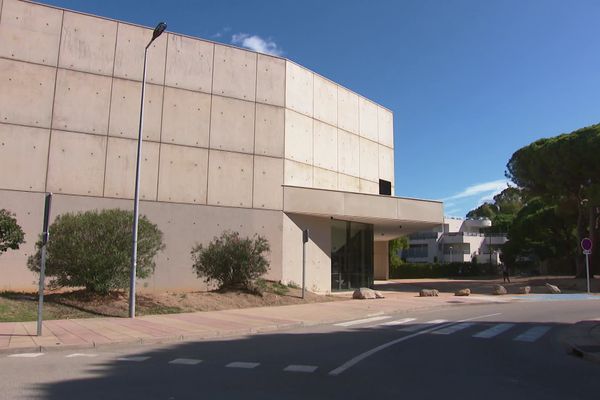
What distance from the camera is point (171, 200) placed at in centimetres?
2483

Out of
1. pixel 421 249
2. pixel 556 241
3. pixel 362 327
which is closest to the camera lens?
pixel 362 327

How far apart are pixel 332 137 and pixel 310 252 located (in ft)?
23.4

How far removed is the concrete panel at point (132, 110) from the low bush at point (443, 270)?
50.5m

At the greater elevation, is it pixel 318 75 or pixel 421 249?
pixel 318 75

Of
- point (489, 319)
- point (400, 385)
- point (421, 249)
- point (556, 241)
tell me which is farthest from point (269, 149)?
point (421, 249)

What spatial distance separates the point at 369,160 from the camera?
3362 cm

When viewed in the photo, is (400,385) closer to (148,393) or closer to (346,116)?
(148,393)

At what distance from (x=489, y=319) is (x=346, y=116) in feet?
56.2

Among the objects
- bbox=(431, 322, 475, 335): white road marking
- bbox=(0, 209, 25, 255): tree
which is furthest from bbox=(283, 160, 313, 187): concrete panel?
bbox=(0, 209, 25, 255): tree

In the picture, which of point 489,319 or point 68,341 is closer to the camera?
point 68,341

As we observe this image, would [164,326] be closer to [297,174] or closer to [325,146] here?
[297,174]

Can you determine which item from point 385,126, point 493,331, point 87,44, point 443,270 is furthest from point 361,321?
point 443,270

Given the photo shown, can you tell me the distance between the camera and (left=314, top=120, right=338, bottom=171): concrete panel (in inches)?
1185

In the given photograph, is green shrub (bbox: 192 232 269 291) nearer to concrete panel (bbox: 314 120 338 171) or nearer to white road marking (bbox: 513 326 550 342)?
concrete panel (bbox: 314 120 338 171)
